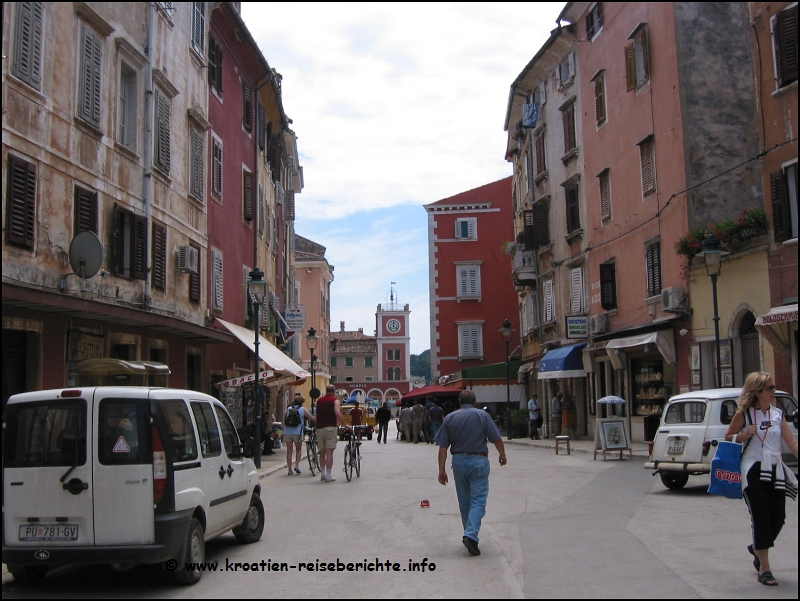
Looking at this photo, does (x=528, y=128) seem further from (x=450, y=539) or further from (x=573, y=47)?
(x=450, y=539)

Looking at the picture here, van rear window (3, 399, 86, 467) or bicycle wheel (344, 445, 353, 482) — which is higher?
van rear window (3, 399, 86, 467)

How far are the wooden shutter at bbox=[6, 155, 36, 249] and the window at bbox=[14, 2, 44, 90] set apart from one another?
4.45 feet

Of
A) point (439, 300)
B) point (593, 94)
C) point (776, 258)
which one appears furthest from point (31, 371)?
point (439, 300)

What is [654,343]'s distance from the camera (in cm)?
2466

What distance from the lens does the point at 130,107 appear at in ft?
60.4

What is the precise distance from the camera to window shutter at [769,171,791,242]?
18453 millimetres

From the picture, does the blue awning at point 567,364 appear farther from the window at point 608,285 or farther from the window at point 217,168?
the window at point 217,168

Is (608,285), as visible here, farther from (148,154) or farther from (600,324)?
(148,154)

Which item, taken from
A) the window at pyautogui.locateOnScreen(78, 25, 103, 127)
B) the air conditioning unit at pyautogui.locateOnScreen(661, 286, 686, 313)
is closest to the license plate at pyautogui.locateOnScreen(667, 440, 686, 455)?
the air conditioning unit at pyautogui.locateOnScreen(661, 286, 686, 313)

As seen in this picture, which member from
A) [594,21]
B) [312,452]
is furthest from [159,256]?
[594,21]

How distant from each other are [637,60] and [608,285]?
731cm

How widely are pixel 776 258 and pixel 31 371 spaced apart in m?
15.2

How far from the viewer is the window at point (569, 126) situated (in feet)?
108

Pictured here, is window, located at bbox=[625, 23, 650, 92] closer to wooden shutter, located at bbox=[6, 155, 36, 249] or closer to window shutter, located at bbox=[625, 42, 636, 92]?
window shutter, located at bbox=[625, 42, 636, 92]
